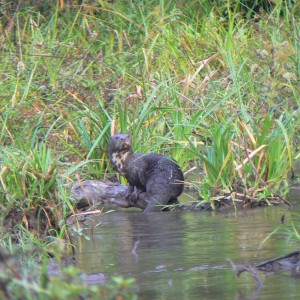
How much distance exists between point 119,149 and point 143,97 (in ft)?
4.77

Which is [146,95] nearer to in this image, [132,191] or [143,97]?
[143,97]

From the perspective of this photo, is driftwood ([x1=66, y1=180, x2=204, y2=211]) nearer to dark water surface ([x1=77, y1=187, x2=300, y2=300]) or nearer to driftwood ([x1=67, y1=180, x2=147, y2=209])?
driftwood ([x1=67, y1=180, x2=147, y2=209])

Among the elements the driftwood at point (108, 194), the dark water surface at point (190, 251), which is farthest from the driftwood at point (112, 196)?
the dark water surface at point (190, 251)

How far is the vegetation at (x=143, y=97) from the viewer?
22.6ft

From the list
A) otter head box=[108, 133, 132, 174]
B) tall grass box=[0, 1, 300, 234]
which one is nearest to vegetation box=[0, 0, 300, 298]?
tall grass box=[0, 1, 300, 234]

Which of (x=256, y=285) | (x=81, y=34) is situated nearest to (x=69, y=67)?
(x=81, y=34)

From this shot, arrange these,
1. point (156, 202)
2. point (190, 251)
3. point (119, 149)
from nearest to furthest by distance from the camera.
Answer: point (190, 251) < point (156, 202) < point (119, 149)

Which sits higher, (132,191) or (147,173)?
(147,173)

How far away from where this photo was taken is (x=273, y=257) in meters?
5.50

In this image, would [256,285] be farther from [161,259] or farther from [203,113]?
[203,113]

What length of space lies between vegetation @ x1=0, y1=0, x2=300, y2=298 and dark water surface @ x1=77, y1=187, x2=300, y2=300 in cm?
32

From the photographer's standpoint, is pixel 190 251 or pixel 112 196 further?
pixel 112 196

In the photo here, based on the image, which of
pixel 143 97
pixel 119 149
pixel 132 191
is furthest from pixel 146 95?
pixel 132 191

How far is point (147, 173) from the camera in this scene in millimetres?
8398
